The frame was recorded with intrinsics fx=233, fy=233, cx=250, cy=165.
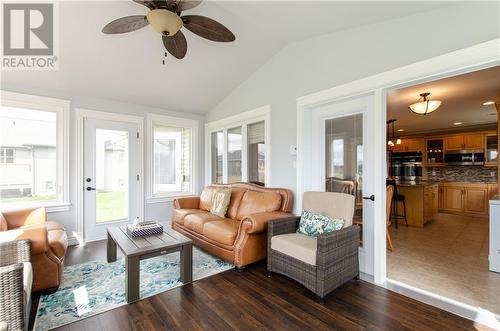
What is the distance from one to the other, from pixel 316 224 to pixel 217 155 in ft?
9.99

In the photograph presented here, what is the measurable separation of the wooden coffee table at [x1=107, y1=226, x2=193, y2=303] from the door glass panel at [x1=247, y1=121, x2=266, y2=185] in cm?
181

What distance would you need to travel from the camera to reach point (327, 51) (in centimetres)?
301

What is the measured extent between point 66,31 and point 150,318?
10.6ft

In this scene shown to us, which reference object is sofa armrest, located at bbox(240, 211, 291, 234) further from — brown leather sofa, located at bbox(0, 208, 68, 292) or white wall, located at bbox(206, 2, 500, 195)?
brown leather sofa, located at bbox(0, 208, 68, 292)

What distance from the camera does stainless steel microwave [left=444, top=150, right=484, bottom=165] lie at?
599 centimetres

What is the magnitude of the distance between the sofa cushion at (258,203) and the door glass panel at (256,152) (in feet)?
1.73

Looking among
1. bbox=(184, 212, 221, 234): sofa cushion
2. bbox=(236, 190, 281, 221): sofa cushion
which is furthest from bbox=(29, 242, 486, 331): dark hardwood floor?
bbox=(236, 190, 281, 221): sofa cushion

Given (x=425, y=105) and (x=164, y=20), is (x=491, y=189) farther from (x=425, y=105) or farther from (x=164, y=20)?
(x=164, y=20)

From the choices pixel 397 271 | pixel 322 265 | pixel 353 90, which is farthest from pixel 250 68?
pixel 397 271

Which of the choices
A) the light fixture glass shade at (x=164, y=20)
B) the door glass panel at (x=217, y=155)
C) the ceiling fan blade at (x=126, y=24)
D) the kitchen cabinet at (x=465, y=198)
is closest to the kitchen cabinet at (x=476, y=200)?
the kitchen cabinet at (x=465, y=198)

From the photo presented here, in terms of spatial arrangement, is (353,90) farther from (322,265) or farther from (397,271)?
(397,271)

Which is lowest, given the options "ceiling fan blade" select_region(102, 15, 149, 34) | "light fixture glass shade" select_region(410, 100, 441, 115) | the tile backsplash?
the tile backsplash

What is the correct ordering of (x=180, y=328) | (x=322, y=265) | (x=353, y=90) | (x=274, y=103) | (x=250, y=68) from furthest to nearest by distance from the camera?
(x=250, y=68) → (x=274, y=103) → (x=353, y=90) → (x=322, y=265) → (x=180, y=328)

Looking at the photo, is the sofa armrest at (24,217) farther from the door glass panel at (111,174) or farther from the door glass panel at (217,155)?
the door glass panel at (217,155)
